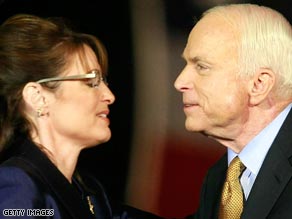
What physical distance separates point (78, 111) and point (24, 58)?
0.20 metres

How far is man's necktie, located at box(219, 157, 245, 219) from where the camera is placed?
4.34 feet

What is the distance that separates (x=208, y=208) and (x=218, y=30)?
52cm

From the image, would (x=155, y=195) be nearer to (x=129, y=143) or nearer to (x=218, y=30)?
(x=129, y=143)

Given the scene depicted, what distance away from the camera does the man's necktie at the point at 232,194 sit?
4.34 feet

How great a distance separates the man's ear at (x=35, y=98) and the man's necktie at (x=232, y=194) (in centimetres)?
53

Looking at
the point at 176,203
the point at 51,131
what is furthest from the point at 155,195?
the point at 51,131

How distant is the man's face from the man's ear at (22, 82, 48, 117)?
37 centimetres

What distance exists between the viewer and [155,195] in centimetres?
201

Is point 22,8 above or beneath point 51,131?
above

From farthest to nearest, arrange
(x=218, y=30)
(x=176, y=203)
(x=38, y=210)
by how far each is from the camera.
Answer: (x=176, y=203)
(x=218, y=30)
(x=38, y=210)

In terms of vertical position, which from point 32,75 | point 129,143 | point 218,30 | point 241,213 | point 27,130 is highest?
point 218,30

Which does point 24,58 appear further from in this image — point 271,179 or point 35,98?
point 271,179
